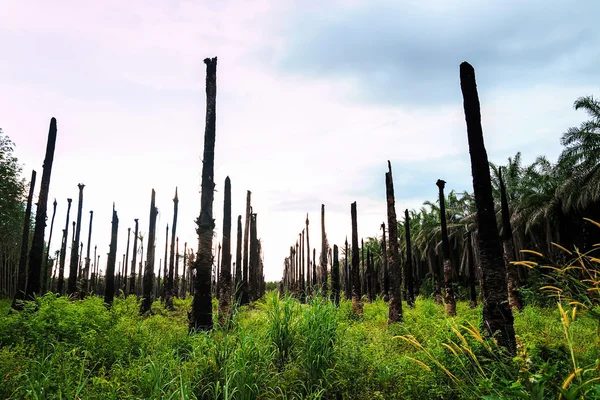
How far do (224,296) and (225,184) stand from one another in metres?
7.14

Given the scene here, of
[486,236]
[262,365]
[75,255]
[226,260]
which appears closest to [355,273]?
[226,260]

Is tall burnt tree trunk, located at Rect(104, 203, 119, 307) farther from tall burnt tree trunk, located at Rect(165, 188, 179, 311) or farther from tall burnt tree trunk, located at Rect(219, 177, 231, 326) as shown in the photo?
tall burnt tree trunk, located at Rect(219, 177, 231, 326)

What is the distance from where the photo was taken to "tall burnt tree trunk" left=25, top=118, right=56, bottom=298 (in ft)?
45.3

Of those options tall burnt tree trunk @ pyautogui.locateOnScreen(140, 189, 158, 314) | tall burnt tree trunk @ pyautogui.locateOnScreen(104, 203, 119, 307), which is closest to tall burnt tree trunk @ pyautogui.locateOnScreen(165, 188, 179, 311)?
tall burnt tree trunk @ pyautogui.locateOnScreen(140, 189, 158, 314)

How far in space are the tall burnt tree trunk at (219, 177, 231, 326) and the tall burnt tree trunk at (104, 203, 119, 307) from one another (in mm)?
5401

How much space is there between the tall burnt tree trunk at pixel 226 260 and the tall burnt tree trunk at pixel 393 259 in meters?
6.15

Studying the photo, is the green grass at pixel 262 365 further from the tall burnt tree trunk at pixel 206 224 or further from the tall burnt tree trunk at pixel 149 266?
the tall burnt tree trunk at pixel 149 266

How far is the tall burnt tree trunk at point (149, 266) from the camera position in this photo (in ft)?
67.3

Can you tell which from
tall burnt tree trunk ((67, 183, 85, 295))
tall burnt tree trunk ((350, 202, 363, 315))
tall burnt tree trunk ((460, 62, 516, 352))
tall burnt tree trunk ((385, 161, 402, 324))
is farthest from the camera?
tall burnt tree trunk ((67, 183, 85, 295))

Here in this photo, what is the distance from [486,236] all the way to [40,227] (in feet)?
50.6

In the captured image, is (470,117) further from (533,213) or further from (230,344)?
(533,213)

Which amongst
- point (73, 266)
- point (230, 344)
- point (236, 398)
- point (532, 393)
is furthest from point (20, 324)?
point (73, 266)

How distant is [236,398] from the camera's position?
4488 mm

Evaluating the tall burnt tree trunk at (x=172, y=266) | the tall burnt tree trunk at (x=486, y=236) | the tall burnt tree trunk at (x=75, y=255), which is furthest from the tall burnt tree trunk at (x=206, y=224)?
the tall burnt tree trunk at (x=75, y=255)
